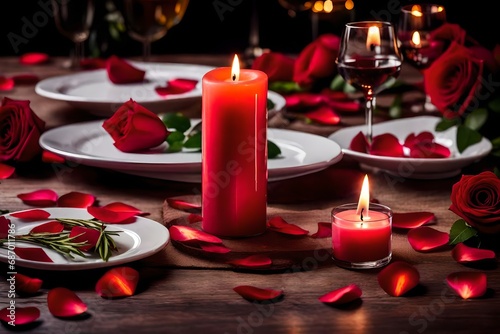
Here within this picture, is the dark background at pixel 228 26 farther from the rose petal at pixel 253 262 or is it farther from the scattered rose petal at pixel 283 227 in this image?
the rose petal at pixel 253 262

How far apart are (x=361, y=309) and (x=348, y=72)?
58 centimetres

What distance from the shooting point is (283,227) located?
Result: 1086mm

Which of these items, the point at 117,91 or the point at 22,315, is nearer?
the point at 22,315

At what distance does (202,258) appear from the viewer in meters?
1.01

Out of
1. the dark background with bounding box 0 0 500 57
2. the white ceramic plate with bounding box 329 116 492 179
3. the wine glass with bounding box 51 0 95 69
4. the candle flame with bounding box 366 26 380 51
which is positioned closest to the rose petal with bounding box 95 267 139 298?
the white ceramic plate with bounding box 329 116 492 179

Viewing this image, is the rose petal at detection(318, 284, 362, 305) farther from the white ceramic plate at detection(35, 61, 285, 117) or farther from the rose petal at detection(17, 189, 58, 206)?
the white ceramic plate at detection(35, 61, 285, 117)

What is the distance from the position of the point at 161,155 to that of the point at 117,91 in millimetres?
574

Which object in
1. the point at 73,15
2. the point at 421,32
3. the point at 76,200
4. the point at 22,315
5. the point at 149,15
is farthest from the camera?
the point at 73,15

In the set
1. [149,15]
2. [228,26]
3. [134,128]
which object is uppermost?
[149,15]

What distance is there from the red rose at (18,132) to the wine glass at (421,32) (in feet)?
2.47

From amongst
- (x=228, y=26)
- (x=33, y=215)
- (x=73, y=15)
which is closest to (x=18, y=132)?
(x=33, y=215)

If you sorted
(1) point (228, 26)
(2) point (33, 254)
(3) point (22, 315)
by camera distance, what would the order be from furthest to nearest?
(1) point (228, 26) → (2) point (33, 254) → (3) point (22, 315)

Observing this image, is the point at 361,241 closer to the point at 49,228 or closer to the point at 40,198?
the point at 49,228

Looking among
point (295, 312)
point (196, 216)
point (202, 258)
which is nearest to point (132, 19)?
point (196, 216)
